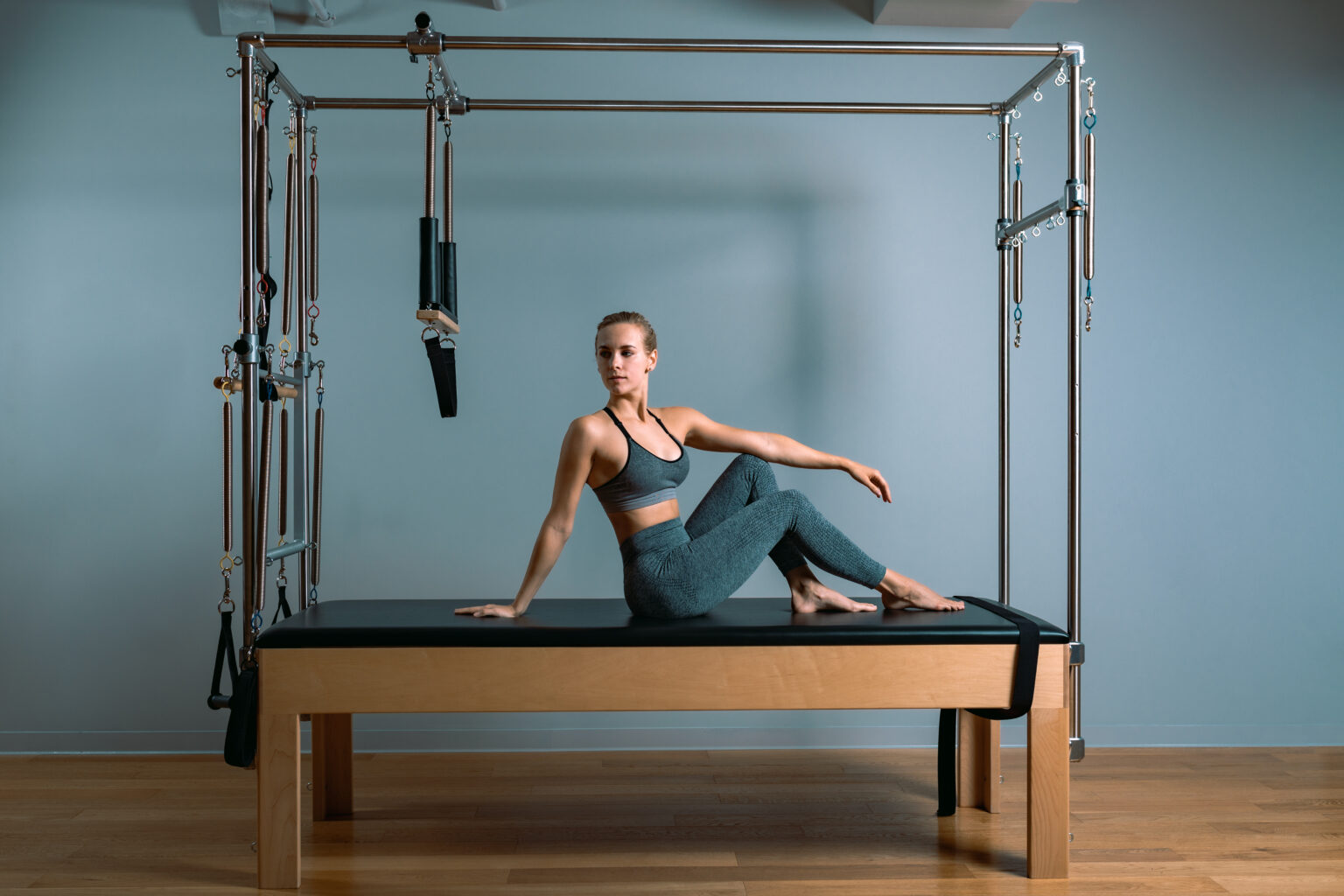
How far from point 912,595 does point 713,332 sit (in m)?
1.26

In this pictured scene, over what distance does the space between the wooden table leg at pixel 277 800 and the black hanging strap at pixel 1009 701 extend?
155 centimetres

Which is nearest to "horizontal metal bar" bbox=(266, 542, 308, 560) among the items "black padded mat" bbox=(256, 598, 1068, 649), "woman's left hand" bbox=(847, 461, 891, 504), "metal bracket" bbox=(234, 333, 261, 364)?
"black padded mat" bbox=(256, 598, 1068, 649)

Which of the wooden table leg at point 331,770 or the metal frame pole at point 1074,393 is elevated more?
the metal frame pole at point 1074,393

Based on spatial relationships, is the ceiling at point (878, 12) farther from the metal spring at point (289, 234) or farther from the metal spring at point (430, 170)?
the metal spring at point (430, 170)

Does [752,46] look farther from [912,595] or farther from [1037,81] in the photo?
[912,595]

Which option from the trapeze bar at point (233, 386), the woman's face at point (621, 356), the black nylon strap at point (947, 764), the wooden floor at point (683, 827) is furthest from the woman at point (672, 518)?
the trapeze bar at point (233, 386)

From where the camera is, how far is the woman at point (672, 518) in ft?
7.82

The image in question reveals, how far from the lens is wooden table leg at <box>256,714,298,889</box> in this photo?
86.0 inches

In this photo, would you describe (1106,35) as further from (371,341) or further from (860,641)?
(371,341)

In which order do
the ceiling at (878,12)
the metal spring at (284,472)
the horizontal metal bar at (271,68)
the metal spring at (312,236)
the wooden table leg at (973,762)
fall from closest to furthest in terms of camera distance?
the horizontal metal bar at (271,68), the metal spring at (284,472), the wooden table leg at (973,762), the metal spring at (312,236), the ceiling at (878,12)

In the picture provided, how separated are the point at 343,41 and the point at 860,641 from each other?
1809 millimetres

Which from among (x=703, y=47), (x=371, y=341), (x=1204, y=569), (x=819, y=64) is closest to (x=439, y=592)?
(x=371, y=341)

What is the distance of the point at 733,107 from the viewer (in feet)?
9.77

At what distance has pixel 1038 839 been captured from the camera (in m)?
2.27
